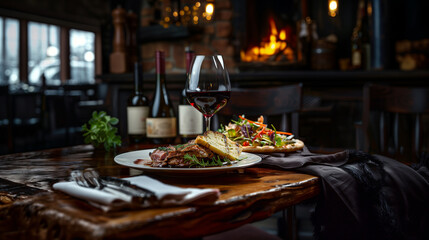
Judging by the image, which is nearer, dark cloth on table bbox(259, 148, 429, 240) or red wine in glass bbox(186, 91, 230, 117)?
dark cloth on table bbox(259, 148, 429, 240)

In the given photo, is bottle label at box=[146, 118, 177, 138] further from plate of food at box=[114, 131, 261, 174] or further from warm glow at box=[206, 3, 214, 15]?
warm glow at box=[206, 3, 214, 15]

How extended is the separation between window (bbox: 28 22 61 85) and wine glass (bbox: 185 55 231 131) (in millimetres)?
7192

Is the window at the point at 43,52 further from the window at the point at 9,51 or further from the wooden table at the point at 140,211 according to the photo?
the wooden table at the point at 140,211

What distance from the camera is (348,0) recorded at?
3318mm

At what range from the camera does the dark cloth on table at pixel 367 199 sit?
2.50 feet

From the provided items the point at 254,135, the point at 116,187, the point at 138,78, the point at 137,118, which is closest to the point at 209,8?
the point at 138,78

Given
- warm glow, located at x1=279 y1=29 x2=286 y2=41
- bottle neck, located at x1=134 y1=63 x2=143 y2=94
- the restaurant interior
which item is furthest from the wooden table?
warm glow, located at x1=279 y1=29 x2=286 y2=41

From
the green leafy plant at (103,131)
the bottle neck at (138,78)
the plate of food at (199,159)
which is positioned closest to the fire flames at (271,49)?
the bottle neck at (138,78)

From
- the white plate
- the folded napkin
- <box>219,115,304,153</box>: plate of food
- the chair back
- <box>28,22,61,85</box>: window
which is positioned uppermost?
<box>28,22,61,85</box>: window

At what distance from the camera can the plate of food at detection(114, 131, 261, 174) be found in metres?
0.69

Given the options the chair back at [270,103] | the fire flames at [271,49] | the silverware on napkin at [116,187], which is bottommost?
the silverware on napkin at [116,187]

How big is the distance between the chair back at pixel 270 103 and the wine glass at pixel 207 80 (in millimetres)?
687

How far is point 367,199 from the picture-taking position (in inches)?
31.0

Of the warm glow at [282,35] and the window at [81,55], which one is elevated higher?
the window at [81,55]
